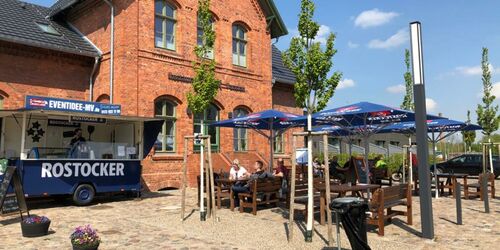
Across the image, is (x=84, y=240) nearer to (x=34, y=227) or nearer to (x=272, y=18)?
(x=34, y=227)

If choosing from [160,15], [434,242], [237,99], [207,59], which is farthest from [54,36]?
[434,242]

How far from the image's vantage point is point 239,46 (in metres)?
20.2

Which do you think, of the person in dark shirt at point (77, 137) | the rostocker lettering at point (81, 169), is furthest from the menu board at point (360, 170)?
the person in dark shirt at point (77, 137)

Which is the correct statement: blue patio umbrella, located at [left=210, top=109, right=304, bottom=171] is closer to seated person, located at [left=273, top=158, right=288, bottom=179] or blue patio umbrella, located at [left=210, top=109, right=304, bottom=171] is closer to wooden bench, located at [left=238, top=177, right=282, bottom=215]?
seated person, located at [left=273, top=158, right=288, bottom=179]

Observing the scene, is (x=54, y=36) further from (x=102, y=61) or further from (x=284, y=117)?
(x=284, y=117)

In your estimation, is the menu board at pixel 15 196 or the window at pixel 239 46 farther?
the window at pixel 239 46

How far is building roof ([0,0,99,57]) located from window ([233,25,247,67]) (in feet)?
20.8

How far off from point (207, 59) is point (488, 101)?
20367mm

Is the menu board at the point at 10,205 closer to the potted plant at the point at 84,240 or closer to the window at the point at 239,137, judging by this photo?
the potted plant at the point at 84,240

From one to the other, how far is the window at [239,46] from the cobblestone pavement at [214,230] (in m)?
10.0

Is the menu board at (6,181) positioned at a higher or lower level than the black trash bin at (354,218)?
higher

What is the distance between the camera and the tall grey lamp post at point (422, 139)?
7.22m

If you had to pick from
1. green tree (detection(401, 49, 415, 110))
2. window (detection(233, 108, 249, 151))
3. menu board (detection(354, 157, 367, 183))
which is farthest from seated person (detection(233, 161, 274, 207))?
green tree (detection(401, 49, 415, 110))

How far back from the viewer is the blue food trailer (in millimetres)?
11054
